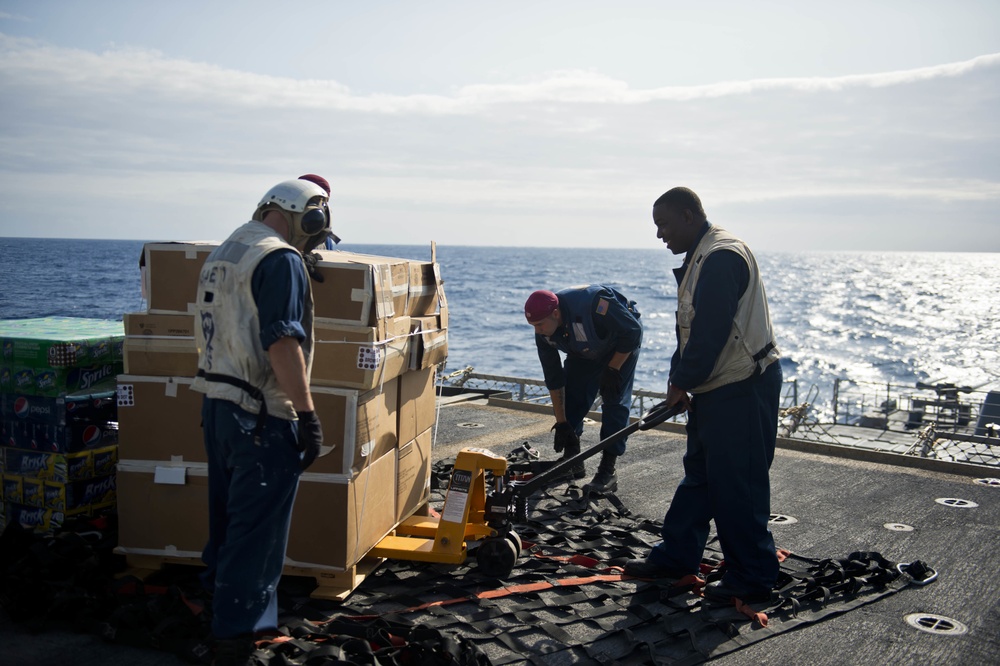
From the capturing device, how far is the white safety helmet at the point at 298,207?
154 inches

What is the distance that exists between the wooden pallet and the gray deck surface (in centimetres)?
73

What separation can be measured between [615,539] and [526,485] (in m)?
0.85

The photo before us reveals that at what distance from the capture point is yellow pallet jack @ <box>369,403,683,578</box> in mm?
4957

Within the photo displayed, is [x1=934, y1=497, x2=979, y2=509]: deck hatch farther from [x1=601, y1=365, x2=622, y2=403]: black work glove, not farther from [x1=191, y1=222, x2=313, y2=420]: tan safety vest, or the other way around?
[x1=191, y1=222, x2=313, y2=420]: tan safety vest

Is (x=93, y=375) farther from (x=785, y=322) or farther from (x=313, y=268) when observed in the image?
(x=785, y=322)

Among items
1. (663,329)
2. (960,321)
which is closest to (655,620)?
(663,329)

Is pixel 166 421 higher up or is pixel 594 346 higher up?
pixel 594 346

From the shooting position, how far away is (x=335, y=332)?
4555 mm

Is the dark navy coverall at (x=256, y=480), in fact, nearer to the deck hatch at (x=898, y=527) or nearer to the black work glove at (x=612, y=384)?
the black work glove at (x=612, y=384)

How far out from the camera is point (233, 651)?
11.8 ft

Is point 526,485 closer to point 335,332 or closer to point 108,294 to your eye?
point 335,332

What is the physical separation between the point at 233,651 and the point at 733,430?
277 centimetres

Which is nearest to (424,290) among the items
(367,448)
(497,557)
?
(367,448)

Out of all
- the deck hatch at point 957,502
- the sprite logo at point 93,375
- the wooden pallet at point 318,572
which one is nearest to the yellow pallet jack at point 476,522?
the wooden pallet at point 318,572
